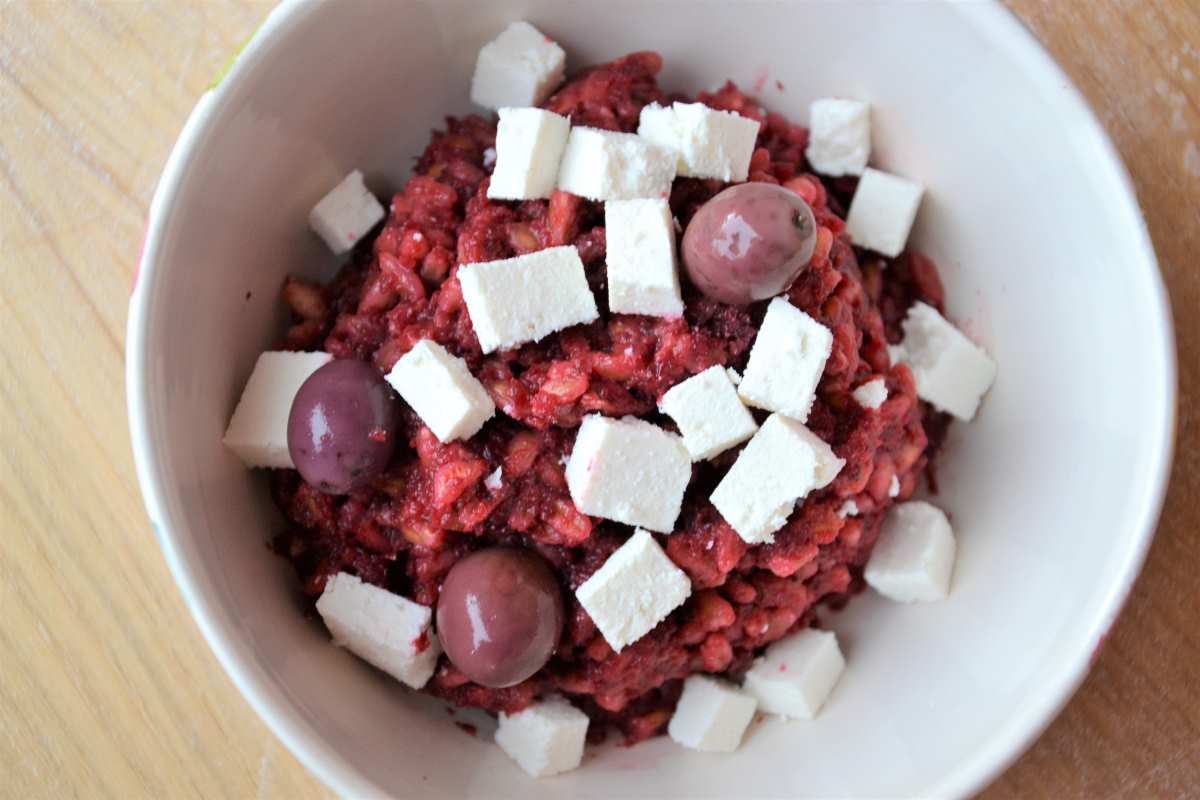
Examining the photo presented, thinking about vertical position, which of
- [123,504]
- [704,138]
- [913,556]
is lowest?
[123,504]

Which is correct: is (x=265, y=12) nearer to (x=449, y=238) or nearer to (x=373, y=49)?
(x=373, y=49)

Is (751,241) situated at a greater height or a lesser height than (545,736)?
greater

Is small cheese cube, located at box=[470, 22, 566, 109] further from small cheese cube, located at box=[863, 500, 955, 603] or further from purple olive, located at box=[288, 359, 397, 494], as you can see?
small cheese cube, located at box=[863, 500, 955, 603]

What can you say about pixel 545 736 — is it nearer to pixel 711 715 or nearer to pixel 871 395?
pixel 711 715

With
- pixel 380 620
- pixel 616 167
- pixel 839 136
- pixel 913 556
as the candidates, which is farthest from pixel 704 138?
pixel 380 620

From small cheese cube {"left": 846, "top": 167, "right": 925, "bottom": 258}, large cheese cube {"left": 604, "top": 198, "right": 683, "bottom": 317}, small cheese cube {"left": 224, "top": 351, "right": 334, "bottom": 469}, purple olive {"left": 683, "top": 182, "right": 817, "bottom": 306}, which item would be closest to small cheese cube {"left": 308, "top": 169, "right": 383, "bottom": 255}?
small cheese cube {"left": 224, "top": 351, "right": 334, "bottom": 469}

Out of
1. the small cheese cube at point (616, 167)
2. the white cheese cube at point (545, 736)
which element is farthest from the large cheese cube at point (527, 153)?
the white cheese cube at point (545, 736)
